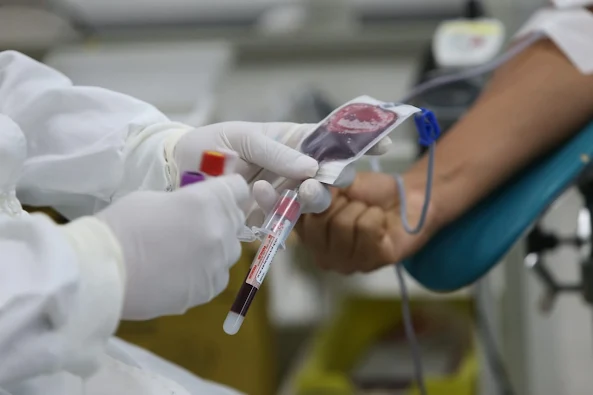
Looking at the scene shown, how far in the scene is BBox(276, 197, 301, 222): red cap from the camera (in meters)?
0.63

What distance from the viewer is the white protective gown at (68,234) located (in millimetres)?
489

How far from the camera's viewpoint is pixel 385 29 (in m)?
1.95

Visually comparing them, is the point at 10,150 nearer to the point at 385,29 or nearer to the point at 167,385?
the point at 167,385

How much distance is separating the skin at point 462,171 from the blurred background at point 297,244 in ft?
0.53

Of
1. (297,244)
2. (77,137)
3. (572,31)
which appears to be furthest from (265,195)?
(297,244)

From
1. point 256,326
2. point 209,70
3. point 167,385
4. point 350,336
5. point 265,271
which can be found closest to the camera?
point 265,271

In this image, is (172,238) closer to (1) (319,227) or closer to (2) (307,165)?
(2) (307,165)

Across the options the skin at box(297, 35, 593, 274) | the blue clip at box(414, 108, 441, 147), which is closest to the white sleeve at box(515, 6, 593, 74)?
the skin at box(297, 35, 593, 274)

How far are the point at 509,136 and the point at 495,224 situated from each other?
0.42ft

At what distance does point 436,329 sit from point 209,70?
2.68 feet

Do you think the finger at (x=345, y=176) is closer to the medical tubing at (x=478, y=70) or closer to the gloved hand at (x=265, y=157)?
the gloved hand at (x=265, y=157)

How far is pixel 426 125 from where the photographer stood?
0.74 metres

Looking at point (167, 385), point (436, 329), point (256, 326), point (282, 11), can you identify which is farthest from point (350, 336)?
point (167, 385)

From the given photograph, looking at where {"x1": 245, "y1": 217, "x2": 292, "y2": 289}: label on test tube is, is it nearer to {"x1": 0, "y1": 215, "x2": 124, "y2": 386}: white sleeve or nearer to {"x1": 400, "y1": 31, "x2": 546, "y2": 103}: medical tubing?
{"x1": 0, "y1": 215, "x2": 124, "y2": 386}: white sleeve
